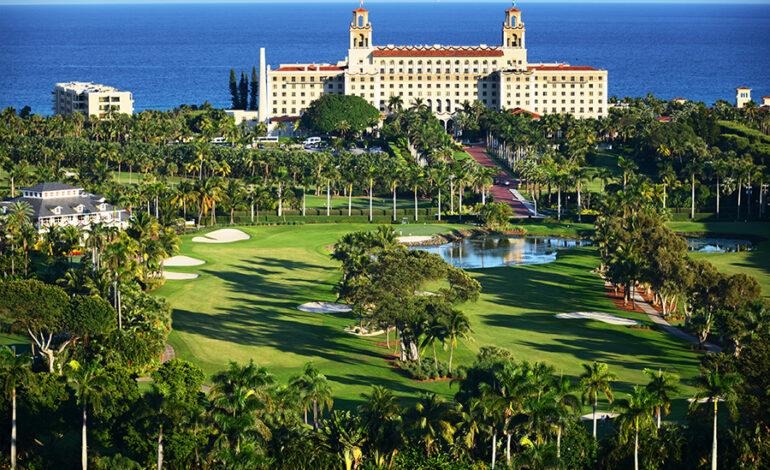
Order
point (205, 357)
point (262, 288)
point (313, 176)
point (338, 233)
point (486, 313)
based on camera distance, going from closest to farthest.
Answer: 1. point (205, 357)
2. point (486, 313)
3. point (262, 288)
4. point (338, 233)
5. point (313, 176)

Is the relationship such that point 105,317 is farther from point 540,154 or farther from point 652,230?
point 540,154

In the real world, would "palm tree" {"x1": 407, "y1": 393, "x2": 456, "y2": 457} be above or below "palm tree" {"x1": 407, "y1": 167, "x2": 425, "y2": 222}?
below

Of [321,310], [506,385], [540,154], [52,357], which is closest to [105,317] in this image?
[52,357]

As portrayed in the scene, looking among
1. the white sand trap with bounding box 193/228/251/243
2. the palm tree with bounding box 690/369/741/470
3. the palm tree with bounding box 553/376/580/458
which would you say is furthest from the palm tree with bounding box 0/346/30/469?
the white sand trap with bounding box 193/228/251/243

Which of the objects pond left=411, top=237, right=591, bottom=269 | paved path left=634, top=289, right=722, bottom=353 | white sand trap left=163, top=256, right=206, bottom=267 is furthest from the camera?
pond left=411, top=237, right=591, bottom=269

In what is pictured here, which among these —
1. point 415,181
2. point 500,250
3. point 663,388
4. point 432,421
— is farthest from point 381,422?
point 415,181

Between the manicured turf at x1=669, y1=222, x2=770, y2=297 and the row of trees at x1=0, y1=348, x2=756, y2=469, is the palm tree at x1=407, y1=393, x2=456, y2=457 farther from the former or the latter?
the manicured turf at x1=669, y1=222, x2=770, y2=297

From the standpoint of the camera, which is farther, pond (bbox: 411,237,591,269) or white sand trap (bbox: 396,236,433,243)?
white sand trap (bbox: 396,236,433,243)

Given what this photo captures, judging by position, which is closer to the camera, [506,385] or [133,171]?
[506,385]
